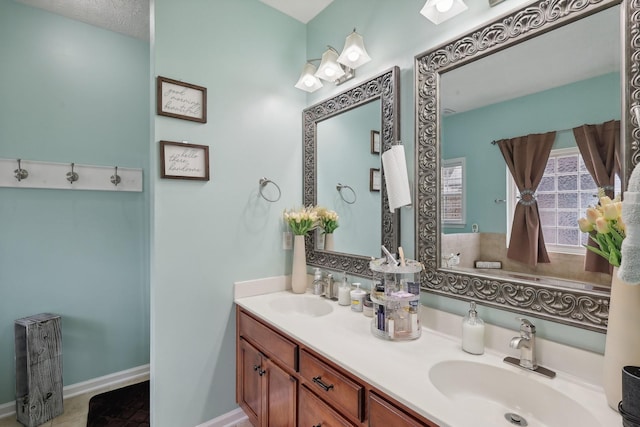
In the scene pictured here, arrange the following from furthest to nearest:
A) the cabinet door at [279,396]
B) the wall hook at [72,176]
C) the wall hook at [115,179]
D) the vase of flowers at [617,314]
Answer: the wall hook at [115,179]
the wall hook at [72,176]
the cabinet door at [279,396]
the vase of flowers at [617,314]

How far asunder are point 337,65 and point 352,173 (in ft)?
2.15

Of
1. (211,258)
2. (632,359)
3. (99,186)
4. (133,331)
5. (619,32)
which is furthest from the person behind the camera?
(133,331)

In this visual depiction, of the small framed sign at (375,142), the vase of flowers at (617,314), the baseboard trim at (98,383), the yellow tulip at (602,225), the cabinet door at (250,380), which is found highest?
the small framed sign at (375,142)

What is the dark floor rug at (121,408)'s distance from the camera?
80.1 inches

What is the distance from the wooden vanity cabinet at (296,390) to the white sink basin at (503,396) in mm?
218

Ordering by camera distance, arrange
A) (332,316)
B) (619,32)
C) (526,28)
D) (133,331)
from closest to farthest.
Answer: (619,32), (526,28), (332,316), (133,331)

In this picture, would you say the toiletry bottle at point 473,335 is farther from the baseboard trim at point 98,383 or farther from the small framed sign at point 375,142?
the baseboard trim at point 98,383

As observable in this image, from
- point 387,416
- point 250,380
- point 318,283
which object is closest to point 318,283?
point 318,283

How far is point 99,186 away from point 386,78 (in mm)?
2270

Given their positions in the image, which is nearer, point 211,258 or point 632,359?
point 632,359

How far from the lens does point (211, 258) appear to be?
190 centimetres

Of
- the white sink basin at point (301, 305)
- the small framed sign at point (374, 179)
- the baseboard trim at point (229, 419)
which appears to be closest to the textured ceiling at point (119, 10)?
the small framed sign at point (374, 179)

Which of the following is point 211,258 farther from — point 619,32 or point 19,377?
point 619,32

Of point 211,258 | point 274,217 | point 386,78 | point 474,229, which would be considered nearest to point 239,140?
point 274,217
